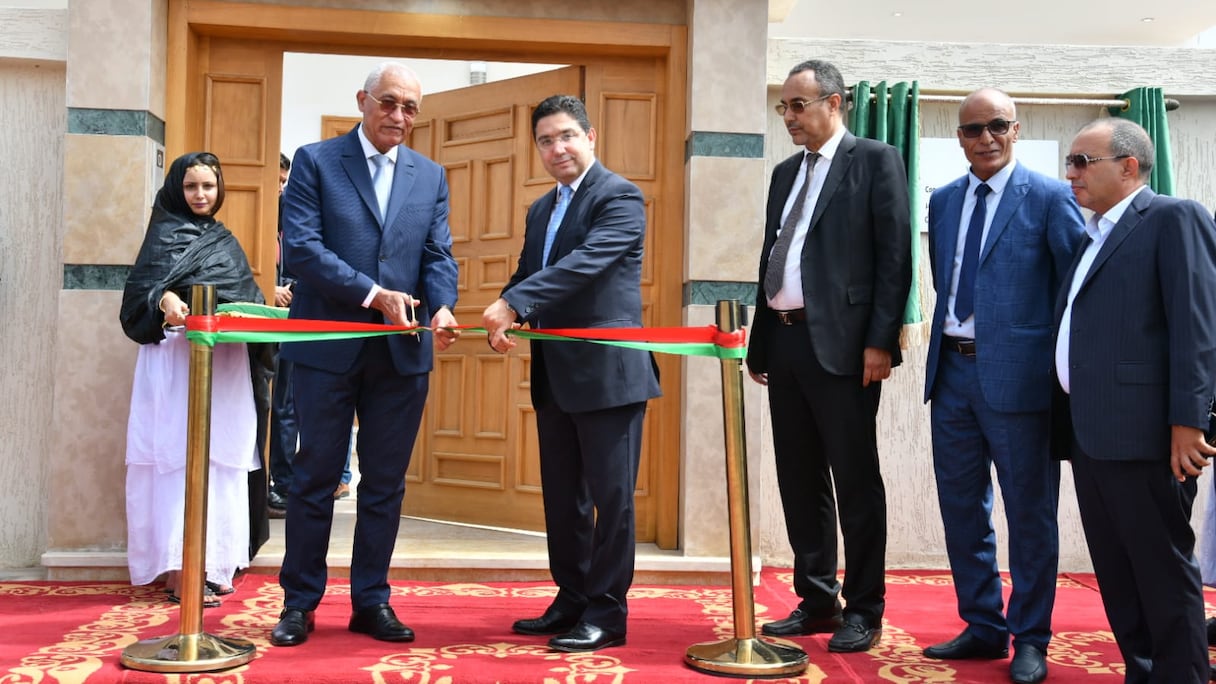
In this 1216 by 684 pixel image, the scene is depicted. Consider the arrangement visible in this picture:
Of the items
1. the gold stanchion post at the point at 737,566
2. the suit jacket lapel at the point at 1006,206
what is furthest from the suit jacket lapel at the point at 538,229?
the suit jacket lapel at the point at 1006,206

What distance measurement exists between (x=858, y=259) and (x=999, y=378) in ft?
1.76

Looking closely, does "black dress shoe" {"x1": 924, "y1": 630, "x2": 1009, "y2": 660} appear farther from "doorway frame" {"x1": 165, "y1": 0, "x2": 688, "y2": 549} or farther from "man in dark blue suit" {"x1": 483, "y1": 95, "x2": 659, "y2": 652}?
"doorway frame" {"x1": 165, "y1": 0, "x2": 688, "y2": 549}

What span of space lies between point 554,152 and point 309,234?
2.53 ft

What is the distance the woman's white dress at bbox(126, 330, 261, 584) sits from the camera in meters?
3.92

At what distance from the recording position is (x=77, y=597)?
4.02 m

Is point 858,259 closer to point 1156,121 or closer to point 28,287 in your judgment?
point 1156,121

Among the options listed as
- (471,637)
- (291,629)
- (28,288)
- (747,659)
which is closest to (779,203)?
(747,659)

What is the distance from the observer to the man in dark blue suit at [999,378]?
305 centimetres

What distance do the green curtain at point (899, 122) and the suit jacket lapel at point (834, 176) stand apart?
131 centimetres

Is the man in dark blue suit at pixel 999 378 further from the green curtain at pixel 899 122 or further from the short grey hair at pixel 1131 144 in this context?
the green curtain at pixel 899 122

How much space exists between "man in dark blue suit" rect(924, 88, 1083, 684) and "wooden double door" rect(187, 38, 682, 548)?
164 cm

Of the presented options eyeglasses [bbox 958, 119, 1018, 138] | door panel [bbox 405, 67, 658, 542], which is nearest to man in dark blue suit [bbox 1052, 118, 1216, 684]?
eyeglasses [bbox 958, 119, 1018, 138]

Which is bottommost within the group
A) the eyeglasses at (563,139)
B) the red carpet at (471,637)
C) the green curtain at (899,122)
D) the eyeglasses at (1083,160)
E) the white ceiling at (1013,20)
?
the red carpet at (471,637)

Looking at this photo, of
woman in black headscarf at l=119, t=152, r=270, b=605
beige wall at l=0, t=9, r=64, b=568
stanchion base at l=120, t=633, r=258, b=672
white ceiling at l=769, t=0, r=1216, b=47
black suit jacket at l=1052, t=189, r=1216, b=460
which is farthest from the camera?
white ceiling at l=769, t=0, r=1216, b=47
